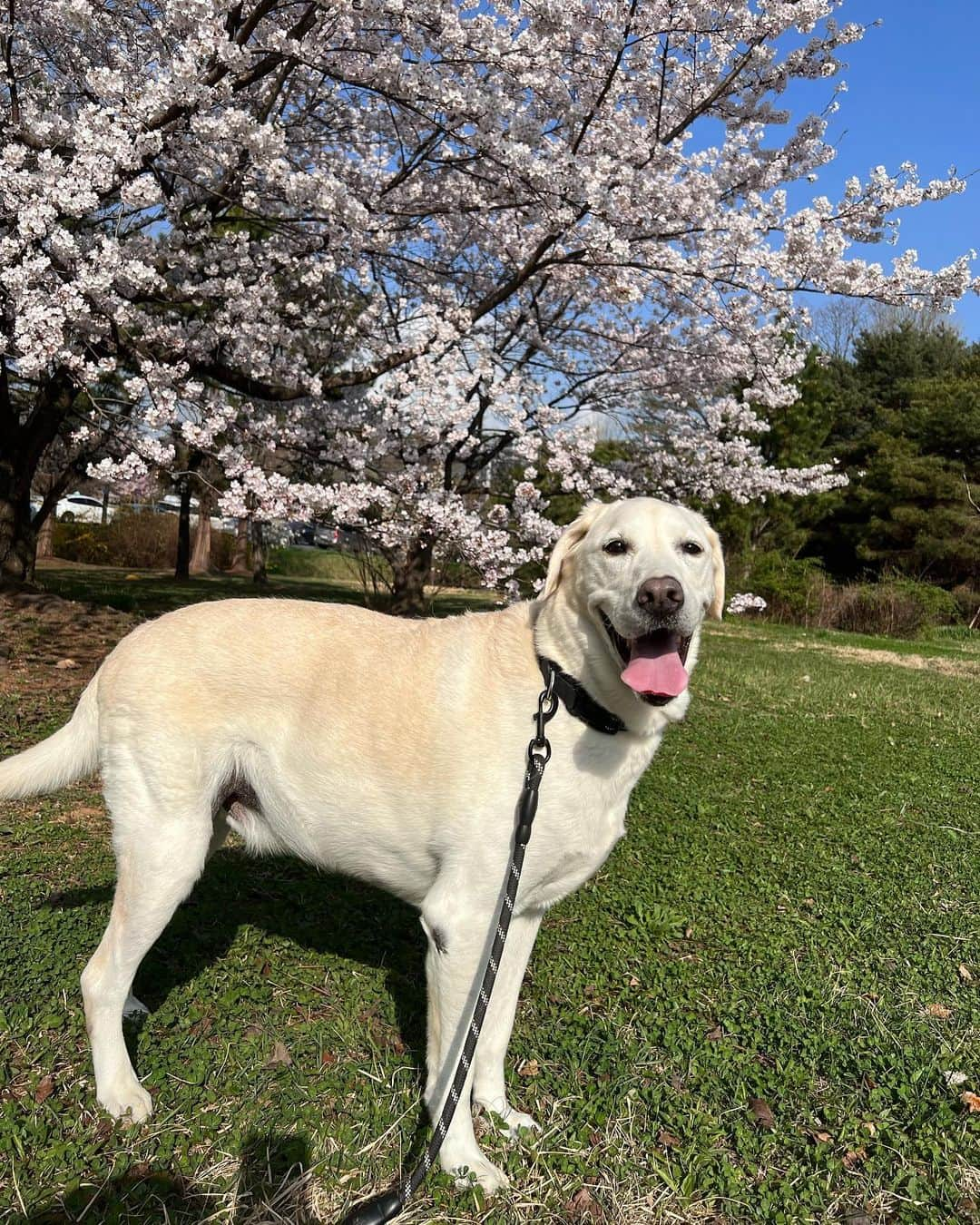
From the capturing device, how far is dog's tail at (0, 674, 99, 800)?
2.63 meters

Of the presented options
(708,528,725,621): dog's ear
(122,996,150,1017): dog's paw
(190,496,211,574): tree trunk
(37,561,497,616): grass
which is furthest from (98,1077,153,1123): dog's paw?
(190,496,211,574): tree trunk

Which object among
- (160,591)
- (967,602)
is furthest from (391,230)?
(967,602)

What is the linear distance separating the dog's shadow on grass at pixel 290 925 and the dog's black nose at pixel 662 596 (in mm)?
1818

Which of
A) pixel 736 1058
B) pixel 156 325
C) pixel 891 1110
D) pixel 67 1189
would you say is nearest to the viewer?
pixel 67 1189

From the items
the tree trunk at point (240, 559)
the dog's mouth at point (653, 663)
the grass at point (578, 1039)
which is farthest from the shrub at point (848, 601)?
the dog's mouth at point (653, 663)

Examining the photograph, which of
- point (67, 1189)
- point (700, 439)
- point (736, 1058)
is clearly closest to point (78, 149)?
point (67, 1189)

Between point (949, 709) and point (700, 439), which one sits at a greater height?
point (700, 439)

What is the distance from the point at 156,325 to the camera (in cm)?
771

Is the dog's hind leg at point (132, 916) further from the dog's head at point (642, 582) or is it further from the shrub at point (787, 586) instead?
the shrub at point (787, 586)

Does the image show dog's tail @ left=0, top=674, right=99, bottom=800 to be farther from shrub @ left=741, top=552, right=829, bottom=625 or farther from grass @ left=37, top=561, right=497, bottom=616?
shrub @ left=741, top=552, right=829, bottom=625

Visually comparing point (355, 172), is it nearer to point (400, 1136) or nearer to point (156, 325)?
point (156, 325)

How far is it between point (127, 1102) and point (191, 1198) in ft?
1.39

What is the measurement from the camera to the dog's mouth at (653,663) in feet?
7.46

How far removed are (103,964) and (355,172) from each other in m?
8.26
